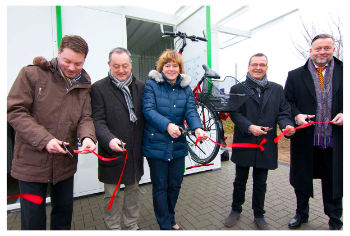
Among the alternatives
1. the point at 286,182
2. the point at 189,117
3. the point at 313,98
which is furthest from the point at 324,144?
the point at 286,182

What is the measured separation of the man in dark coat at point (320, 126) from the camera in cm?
218

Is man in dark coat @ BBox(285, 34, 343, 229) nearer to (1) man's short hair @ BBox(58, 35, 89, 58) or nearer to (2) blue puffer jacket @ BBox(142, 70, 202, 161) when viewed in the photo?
(2) blue puffer jacket @ BBox(142, 70, 202, 161)

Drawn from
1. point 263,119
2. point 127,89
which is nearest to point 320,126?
point 263,119

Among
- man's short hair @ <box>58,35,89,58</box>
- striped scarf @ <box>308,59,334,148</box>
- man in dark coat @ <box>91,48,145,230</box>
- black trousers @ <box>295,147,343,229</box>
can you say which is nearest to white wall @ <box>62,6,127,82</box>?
man in dark coat @ <box>91,48,145,230</box>

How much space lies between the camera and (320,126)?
2.27 metres

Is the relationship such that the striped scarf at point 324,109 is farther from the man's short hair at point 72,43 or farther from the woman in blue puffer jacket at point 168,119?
the man's short hair at point 72,43

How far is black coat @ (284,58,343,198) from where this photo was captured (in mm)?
2184

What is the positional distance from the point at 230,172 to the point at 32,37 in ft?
14.1

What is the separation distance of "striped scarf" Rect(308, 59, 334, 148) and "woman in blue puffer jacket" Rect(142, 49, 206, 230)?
4.24 ft

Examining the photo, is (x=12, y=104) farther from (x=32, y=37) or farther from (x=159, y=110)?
(x=32, y=37)

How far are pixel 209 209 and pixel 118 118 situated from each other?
1.91 metres

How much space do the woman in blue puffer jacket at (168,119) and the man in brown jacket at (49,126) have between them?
1.82 feet

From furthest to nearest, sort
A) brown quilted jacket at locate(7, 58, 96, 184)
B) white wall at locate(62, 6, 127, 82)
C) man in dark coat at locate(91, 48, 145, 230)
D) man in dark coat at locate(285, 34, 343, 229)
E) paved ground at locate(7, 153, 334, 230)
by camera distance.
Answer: white wall at locate(62, 6, 127, 82)
paved ground at locate(7, 153, 334, 230)
man in dark coat at locate(285, 34, 343, 229)
man in dark coat at locate(91, 48, 145, 230)
brown quilted jacket at locate(7, 58, 96, 184)

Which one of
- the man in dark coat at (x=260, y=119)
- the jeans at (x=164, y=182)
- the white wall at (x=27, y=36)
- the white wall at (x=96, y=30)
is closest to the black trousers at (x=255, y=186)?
the man in dark coat at (x=260, y=119)
